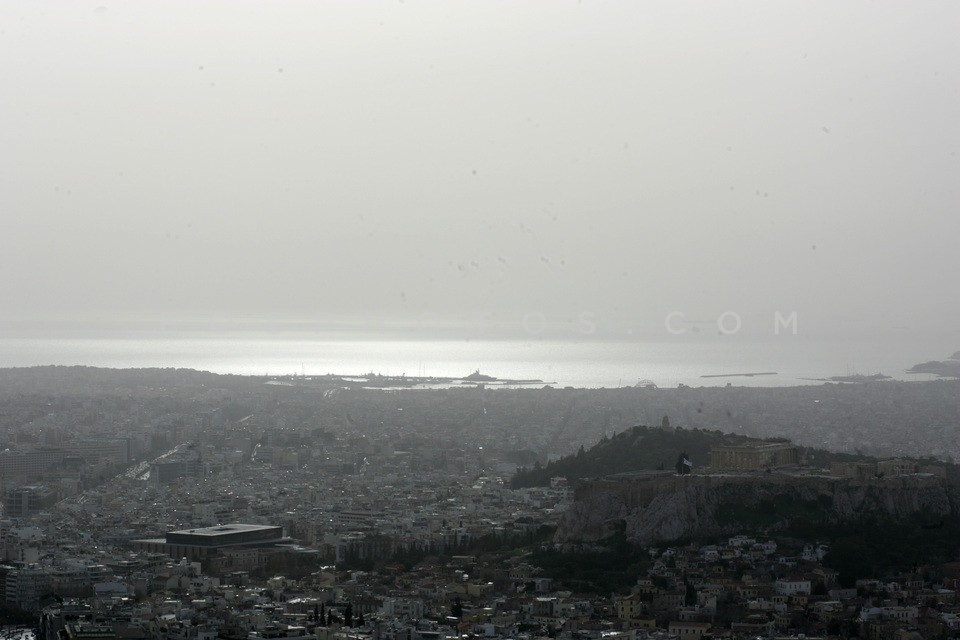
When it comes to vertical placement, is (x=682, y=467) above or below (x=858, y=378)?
below

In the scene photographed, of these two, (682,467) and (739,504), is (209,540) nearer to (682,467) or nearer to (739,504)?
(682,467)

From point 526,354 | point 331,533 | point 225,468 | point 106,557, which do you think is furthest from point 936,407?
point 526,354

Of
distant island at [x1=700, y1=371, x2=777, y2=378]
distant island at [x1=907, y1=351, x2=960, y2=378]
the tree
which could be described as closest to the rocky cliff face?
the tree

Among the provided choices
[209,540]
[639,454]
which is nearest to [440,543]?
[209,540]

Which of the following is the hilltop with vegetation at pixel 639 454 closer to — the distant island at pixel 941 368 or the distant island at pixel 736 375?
the distant island at pixel 941 368

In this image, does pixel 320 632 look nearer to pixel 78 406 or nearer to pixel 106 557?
pixel 106 557

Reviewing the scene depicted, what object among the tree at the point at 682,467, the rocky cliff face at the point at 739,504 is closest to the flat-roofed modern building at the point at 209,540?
the rocky cliff face at the point at 739,504
